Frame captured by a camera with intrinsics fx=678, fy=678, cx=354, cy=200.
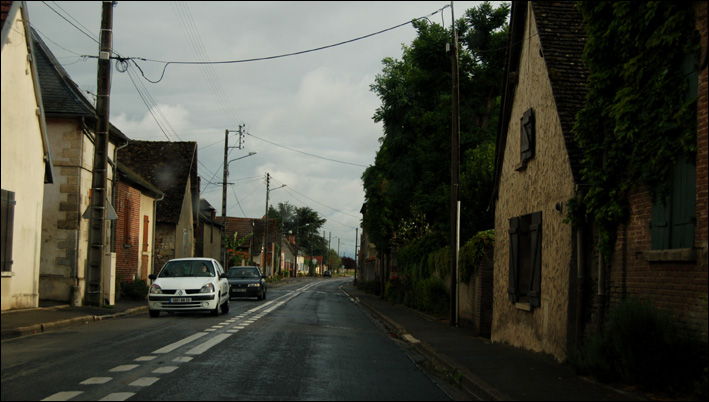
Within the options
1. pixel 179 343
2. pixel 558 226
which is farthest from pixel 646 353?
pixel 179 343

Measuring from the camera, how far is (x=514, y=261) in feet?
46.9

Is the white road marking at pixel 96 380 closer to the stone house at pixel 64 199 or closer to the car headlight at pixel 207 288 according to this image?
the car headlight at pixel 207 288

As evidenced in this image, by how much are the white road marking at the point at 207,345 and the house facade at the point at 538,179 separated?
5.68 metres

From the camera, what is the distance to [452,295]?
739 inches

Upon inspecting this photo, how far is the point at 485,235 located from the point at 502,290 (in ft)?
9.76

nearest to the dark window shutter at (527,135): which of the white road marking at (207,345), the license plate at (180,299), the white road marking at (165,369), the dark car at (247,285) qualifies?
the white road marking at (207,345)

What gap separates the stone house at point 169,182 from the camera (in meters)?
39.5

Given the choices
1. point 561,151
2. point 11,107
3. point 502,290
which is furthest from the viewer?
point 11,107

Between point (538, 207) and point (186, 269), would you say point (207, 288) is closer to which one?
point (186, 269)

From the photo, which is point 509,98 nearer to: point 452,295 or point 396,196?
point 452,295

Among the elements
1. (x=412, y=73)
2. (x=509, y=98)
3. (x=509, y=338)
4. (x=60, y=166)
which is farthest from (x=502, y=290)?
(x=412, y=73)

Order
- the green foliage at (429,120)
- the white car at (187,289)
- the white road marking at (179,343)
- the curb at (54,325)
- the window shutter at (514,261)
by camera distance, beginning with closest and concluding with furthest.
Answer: the white road marking at (179,343) → the curb at (54,325) → the window shutter at (514,261) → the white car at (187,289) → the green foliage at (429,120)

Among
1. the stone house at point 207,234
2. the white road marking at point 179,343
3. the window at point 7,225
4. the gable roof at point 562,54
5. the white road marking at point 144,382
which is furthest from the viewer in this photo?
the stone house at point 207,234

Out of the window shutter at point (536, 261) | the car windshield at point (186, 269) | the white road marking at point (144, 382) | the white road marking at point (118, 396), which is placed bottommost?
the white road marking at point (144, 382)
